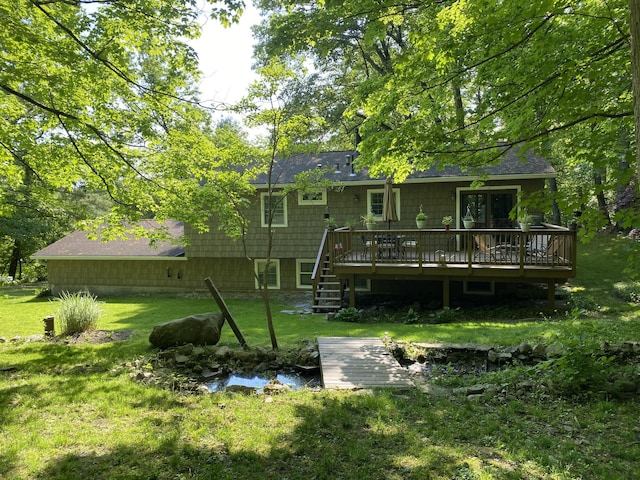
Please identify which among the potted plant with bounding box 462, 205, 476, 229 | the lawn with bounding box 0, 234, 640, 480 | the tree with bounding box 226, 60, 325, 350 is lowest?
the lawn with bounding box 0, 234, 640, 480

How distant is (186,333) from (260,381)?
6.56ft

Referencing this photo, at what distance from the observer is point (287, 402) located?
4.89 meters

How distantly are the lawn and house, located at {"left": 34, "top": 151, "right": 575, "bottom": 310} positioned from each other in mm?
4782

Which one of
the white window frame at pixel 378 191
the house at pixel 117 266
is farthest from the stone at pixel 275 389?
the house at pixel 117 266

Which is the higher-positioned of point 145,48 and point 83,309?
point 145,48

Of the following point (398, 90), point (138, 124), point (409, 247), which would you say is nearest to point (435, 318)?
point (409, 247)

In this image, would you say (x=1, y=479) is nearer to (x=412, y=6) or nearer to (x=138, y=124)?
(x=138, y=124)

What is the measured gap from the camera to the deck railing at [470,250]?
1037cm

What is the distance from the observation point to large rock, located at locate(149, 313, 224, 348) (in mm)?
7627

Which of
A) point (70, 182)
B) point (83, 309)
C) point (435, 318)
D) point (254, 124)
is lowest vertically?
point (435, 318)

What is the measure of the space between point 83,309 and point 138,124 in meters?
4.36

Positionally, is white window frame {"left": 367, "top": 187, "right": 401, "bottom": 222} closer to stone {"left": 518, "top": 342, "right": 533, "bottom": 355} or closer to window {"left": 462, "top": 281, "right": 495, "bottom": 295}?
window {"left": 462, "top": 281, "right": 495, "bottom": 295}

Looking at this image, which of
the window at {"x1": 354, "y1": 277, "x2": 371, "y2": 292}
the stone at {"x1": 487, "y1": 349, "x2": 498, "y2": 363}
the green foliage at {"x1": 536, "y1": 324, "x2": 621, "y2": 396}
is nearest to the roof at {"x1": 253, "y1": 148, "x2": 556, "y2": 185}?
the window at {"x1": 354, "y1": 277, "x2": 371, "y2": 292}

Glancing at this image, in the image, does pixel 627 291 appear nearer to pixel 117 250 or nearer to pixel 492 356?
pixel 492 356
